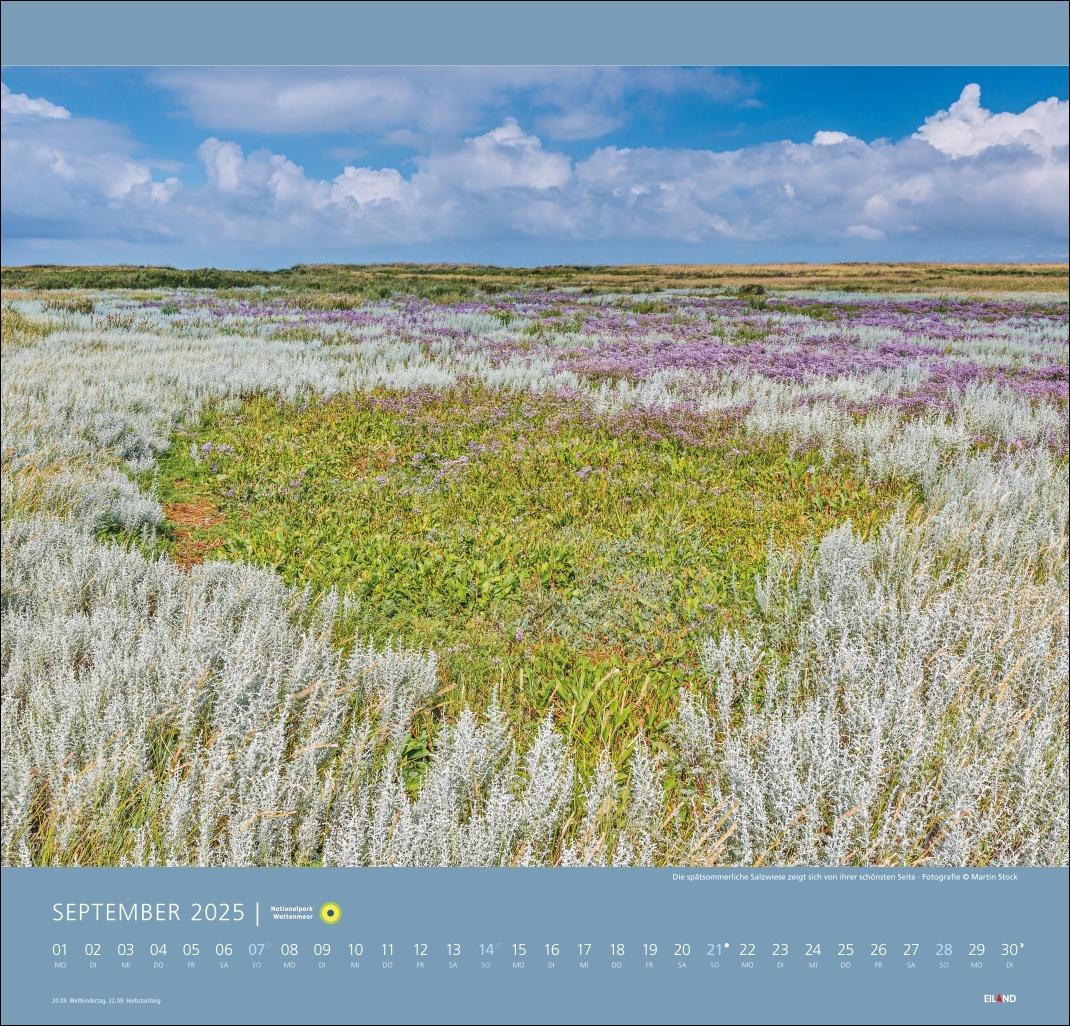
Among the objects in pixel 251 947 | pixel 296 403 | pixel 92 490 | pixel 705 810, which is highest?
pixel 296 403

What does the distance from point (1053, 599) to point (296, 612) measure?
183 inches

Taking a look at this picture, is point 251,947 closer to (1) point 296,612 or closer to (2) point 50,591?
(1) point 296,612

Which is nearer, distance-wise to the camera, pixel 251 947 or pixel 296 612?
pixel 251 947

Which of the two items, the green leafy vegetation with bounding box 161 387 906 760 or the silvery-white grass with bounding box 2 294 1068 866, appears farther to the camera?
the green leafy vegetation with bounding box 161 387 906 760

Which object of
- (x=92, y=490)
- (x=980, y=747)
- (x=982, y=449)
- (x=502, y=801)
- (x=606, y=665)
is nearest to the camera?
(x=502, y=801)

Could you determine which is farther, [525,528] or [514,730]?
[525,528]

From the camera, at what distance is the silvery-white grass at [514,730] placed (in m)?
2.25

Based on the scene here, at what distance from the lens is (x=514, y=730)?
3.33 metres

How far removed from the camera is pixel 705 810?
2.68m

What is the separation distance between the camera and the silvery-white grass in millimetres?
2254

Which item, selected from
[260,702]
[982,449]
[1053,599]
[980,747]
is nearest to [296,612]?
[260,702]

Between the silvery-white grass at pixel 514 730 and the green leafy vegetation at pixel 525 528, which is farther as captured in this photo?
the green leafy vegetation at pixel 525 528

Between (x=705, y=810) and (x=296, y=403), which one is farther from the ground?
(x=296, y=403)

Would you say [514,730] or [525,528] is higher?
[525,528]
